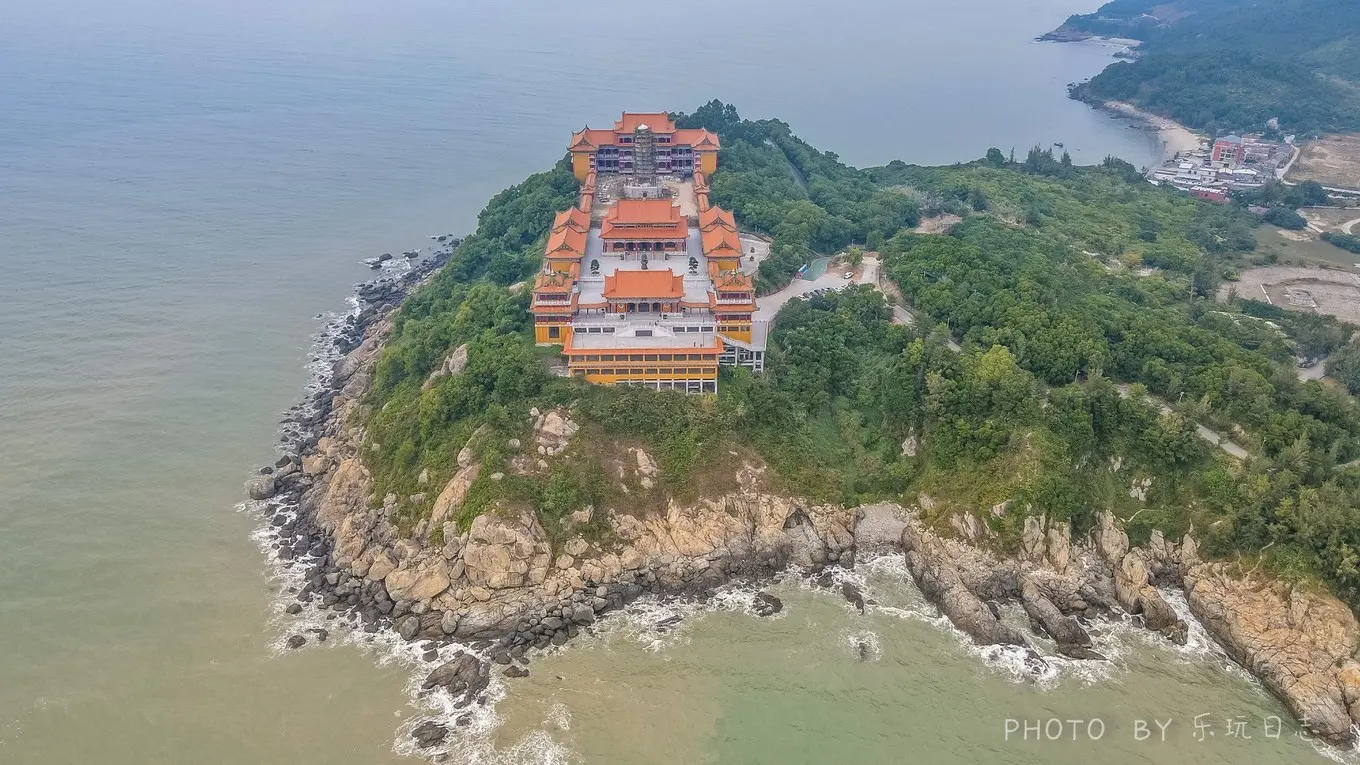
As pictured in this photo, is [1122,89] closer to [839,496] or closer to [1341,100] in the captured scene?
[1341,100]

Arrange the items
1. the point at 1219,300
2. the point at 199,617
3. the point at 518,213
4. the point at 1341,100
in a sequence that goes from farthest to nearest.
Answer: the point at 1341,100 < the point at 518,213 < the point at 1219,300 < the point at 199,617

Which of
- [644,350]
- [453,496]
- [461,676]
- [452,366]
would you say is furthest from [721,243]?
[461,676]

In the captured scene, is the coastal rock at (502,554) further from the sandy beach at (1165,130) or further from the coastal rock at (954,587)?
the sandy beach at (1165,130)

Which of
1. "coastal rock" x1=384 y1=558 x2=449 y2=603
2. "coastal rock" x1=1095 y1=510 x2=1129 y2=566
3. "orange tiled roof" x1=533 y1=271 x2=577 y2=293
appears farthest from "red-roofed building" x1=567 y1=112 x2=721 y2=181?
"coastal rock" x1=1095 y1=510 x2=1129 y2=566

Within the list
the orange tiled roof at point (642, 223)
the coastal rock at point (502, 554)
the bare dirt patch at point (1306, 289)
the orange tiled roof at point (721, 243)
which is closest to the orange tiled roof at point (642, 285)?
the orange tiled roof at point (721, 243)

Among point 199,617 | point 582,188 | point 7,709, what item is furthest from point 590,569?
point 582,188

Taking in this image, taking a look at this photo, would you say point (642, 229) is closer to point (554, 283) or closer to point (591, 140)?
point (554, 283)

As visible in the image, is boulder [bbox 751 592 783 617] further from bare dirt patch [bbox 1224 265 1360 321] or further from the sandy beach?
the sandy beach

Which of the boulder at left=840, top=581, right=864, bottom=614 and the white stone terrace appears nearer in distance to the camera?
the boulder at left=840, top=581, right=864, bottom=614
